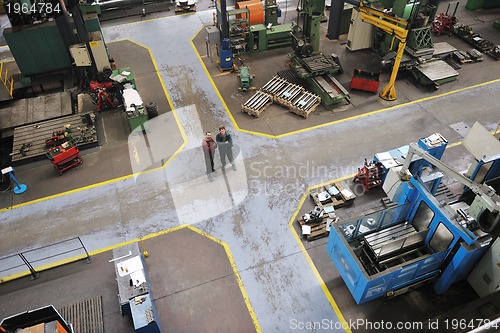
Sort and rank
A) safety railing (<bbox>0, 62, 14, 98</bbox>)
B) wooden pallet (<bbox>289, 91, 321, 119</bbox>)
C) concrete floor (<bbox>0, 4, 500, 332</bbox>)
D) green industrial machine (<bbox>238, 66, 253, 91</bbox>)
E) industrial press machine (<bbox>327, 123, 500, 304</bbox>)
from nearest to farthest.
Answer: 1. industrial press machine (<bbox>327, 123, 500, 304</bbox>)
2. concrete floor (<bbox>0, 4, 500, 332</bbox>)
3. wooden pallet (<bbox>289, 91, 321, 119</bbox>)
4. safety railing (<bbox>0, 62, 14, 98</bbox>)
5. green industrial machine (<bbox>238, 66, 253, 91</bbox>)

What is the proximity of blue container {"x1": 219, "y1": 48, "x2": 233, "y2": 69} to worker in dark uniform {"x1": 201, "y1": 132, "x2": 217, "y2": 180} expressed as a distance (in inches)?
Answer: 210

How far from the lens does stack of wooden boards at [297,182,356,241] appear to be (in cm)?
999

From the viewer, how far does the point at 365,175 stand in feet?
36.0

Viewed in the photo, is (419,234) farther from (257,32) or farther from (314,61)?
(257,32)

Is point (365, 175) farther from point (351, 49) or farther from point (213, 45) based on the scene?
point (213, 45)

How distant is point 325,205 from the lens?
35.0ft

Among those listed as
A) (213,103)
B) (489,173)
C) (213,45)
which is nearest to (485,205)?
(489,173)

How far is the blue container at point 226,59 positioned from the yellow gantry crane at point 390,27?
16.8 ft

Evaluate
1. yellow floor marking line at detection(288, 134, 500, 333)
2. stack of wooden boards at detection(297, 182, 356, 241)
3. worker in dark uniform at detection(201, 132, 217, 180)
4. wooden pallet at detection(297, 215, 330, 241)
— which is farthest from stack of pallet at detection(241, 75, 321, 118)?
wooden pallet at detection(297, 215, 330, 241)

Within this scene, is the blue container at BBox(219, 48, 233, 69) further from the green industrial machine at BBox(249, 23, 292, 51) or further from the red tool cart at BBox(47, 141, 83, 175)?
the red tool cart at BBox(47, 141, 83, 175)

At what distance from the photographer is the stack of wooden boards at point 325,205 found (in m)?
9.99

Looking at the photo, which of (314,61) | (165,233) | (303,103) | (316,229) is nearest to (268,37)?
(314,61)

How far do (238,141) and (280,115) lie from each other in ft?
6.48

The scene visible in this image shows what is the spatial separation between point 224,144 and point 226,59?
5.58 meters
